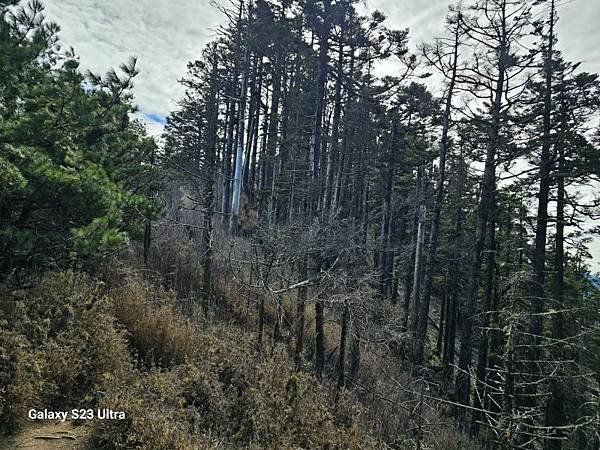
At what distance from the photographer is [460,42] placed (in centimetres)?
1120

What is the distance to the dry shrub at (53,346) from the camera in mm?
3854

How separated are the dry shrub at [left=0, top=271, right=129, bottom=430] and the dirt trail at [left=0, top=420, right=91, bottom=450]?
0.17 m

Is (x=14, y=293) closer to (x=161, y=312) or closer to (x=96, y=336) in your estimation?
(x=96, y=336)

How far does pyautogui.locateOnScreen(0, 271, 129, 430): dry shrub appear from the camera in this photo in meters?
3.85

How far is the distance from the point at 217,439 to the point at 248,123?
18175 millimetres

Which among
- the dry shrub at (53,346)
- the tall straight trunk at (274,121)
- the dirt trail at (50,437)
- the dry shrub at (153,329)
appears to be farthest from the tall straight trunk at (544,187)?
the tall straight trunk at (274,121)

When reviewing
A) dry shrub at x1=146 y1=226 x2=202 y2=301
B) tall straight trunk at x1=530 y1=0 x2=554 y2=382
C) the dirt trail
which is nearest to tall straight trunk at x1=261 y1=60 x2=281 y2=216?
dry shrub at x1=146 y1=226 x2=202 y2=301

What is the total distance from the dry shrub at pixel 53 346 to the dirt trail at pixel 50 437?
169 millimetres

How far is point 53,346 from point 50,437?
1.05 meters

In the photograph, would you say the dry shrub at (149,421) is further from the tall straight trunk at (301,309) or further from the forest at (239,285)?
the tall straight trunk at (301,309)

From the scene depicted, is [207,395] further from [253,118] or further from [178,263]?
[253,118]

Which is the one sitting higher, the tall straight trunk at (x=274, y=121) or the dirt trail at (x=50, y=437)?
the tall straight trunk at (x=274, y=121)

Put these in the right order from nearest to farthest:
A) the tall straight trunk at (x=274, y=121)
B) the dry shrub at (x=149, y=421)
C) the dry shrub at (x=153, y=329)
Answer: the dry shrub at (x=149, y=421) < the dry shrub at (x=153, y=329) < the tall straight trunk at (x=274, y=121)

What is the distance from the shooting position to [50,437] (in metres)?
3.77
